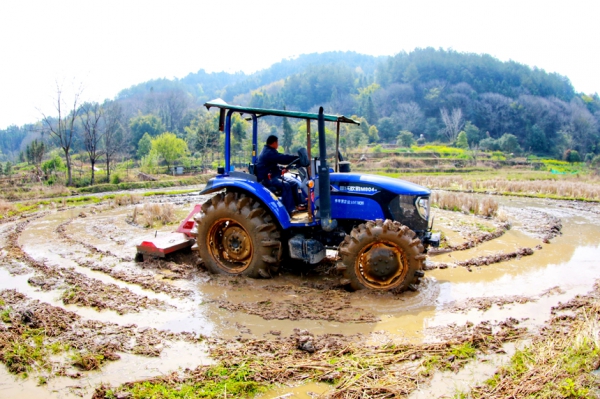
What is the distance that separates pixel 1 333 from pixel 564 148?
79161 mm

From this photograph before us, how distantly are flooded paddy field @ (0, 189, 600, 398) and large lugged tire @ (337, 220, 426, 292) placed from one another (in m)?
0.19

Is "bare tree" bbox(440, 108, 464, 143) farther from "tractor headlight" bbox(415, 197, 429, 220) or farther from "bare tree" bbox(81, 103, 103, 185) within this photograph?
"tractor headlight" bbox(415, 197, 429, 220)

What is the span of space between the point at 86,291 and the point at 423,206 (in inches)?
190

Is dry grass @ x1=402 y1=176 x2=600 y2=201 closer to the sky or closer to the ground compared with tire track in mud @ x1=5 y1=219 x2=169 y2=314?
closer to the sky

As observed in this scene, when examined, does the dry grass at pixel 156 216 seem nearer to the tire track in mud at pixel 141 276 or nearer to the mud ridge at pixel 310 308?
the tire track in mud at pixel 141 276

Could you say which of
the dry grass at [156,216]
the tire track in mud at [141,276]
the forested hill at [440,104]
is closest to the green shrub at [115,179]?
the dry grass at [156,216]

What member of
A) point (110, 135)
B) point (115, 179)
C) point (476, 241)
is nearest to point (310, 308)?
point (476, 241)

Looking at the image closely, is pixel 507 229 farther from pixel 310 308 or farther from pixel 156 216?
pixel 156 216

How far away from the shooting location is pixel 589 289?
6223 mm

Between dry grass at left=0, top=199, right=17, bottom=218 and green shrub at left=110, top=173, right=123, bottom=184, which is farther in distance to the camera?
green shrub at left=110, top=173, right=123, bottom=184

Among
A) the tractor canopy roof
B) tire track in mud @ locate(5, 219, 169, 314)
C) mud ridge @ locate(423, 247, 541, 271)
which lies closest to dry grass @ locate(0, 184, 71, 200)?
tire track in mud @ locate(5, 219, 169, 314)

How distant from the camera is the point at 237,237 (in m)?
6.51

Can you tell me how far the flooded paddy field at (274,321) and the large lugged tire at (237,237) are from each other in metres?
0.24

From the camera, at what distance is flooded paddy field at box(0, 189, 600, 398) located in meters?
3.66
